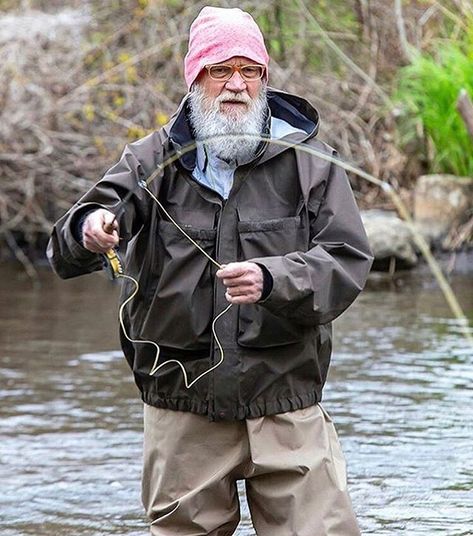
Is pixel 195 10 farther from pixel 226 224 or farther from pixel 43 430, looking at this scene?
pixel 226 224

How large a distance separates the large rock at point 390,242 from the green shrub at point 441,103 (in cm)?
94

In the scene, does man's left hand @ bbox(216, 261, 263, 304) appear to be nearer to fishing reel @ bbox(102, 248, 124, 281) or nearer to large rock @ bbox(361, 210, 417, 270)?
fishing reel @ bbox(102, 248, 124, 281)

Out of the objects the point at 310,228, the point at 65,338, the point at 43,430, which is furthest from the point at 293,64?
the point at 310,228

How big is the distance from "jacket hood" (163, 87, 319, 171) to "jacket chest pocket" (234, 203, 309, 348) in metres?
0.19

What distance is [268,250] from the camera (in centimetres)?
384

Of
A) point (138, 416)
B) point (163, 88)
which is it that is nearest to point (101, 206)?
point (138, 416)

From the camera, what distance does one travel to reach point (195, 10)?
13.1 metres

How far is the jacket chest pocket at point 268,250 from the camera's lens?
149 inches

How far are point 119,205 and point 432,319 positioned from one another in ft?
19.4

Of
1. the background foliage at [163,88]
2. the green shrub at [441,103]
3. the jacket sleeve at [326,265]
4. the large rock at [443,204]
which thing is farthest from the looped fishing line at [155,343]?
the background foliage at [163,88]

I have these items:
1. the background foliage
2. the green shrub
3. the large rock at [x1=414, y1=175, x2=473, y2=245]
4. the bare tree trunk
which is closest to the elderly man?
the bare tree trunk

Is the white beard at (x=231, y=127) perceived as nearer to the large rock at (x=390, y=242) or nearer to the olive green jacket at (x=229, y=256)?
the olive green jacket at (x=229, y=256)

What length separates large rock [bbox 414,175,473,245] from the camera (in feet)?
38.9

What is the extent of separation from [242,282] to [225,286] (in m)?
0.25
